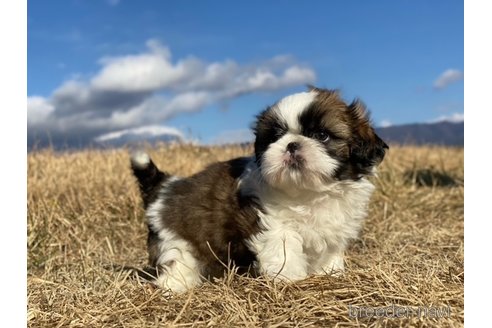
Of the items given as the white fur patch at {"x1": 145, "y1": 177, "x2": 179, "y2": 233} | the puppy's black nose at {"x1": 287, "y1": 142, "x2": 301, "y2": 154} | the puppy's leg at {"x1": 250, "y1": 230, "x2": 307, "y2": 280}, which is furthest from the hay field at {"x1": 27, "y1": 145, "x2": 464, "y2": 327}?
the puppy's black nose at {"x1": 287, "y1": 142, "x2": 301, "y2": 154}

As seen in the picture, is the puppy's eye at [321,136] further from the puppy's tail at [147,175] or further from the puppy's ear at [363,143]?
the puppy's tail at [147,175]

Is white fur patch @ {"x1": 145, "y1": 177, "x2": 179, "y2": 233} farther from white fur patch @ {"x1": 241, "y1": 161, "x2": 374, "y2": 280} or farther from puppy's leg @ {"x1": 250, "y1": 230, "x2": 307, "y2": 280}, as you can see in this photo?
puppy's leg @ {"x1": 250, "y1": 230, "x2": 307, "y2": 280}

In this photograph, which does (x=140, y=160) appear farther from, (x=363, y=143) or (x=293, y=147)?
(x=363, y=143)

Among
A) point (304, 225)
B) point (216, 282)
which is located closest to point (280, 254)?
point (304, 225)
